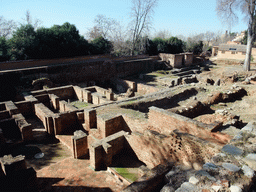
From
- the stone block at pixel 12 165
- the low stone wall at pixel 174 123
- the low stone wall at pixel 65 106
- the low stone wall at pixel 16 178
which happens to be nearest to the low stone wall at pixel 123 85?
the low stone wall at pixel 65 106

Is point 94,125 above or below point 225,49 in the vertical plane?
below

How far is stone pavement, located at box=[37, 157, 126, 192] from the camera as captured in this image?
18.0ft

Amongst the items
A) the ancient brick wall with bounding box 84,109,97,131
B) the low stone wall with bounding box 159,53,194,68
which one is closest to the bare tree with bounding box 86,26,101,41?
the low stone wall with bounding box 159,53,194,68

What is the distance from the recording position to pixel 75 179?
5793 mm

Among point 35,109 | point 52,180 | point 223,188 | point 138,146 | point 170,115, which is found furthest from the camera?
point 35,109

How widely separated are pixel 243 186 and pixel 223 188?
27 cm

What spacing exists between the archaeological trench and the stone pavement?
0.03 m

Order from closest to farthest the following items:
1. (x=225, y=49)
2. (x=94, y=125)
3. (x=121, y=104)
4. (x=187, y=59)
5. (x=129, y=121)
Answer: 1. (x=129, y=121)
2. (x=94, y=125)
3. (x=121, y=104)
4. (x=187, y=59)
5. (x=225, y=49)

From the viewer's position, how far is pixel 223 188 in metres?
2.34

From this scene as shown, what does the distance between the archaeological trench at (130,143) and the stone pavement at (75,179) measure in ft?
0.10

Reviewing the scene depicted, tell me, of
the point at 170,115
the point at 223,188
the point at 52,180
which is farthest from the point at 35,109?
the point at 223,188

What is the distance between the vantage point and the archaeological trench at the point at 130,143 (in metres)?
3.14

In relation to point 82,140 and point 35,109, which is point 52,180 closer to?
point 82,140

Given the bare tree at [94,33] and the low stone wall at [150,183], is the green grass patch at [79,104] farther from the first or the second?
the bare tree at [94,33]
